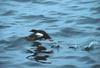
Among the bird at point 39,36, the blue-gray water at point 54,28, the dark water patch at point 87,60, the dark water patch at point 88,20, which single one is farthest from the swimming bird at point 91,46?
the dark water patch at point 88,20

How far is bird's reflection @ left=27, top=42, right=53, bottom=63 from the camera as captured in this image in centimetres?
749

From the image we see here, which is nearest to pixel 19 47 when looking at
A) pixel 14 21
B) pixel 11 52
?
pixel 11 52

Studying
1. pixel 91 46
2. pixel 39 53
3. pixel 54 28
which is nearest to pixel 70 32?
pixel 54 28

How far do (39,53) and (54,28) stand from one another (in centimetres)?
172

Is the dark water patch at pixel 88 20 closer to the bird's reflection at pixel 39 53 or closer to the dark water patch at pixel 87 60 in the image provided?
the bird's reflection at pixel 39 53

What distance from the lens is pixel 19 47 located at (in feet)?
26.7

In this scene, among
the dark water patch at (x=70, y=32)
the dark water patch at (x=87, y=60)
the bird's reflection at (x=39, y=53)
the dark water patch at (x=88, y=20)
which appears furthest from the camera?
the dark water patch at (x=88, y=20)

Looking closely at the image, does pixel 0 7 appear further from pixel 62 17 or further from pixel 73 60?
pixel 73 60

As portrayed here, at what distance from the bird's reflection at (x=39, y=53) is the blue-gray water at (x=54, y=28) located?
11 centimetres

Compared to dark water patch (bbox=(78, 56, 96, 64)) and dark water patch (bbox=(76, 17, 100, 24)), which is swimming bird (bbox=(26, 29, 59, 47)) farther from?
dark water patch (bbox=(76, 17, 100, 24))

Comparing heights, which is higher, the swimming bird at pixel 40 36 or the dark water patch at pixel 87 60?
the swimming bird at pixel 40 36

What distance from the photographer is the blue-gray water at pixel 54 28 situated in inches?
292

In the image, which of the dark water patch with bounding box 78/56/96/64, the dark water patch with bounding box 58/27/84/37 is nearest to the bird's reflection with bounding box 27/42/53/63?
the dark water patch with bounding box 78/56/96/64

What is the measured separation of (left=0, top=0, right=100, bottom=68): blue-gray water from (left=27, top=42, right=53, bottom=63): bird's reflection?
0.36 feet
